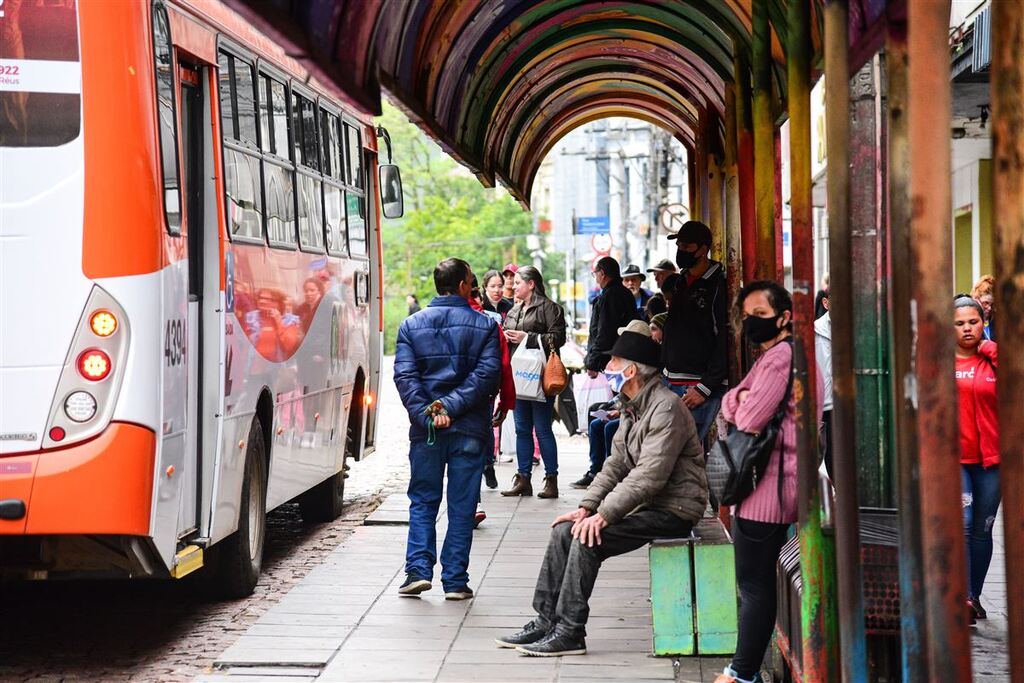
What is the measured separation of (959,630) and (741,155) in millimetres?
5581

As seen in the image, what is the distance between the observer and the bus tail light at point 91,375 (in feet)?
23.4

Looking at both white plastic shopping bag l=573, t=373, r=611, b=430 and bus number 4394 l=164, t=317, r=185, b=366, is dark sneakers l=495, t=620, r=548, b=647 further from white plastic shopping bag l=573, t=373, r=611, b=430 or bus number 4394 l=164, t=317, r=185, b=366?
white plastic shopping bag l=573, t=373, r=611, b=430

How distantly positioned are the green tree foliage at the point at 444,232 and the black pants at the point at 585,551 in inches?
2608

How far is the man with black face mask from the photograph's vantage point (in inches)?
415

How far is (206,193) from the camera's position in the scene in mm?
8422

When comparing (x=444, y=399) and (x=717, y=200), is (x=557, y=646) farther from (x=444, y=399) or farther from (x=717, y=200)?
(x=717, y=200)

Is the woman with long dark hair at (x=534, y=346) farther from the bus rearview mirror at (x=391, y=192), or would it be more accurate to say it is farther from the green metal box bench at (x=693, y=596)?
the green metal box bench at (x=693, y=596)

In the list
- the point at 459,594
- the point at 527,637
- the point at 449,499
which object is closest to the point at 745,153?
the point at 449,499

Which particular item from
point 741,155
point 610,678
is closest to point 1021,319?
point 610,678

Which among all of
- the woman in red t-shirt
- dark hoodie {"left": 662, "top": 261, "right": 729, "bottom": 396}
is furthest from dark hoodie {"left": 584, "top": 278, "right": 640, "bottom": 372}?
the woman in red t-shirt

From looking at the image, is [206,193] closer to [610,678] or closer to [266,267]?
[266,267]

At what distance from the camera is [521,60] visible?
1182cm

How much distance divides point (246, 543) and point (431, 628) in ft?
4.78

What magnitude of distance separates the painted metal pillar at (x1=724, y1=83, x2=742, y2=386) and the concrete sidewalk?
1498 mm
